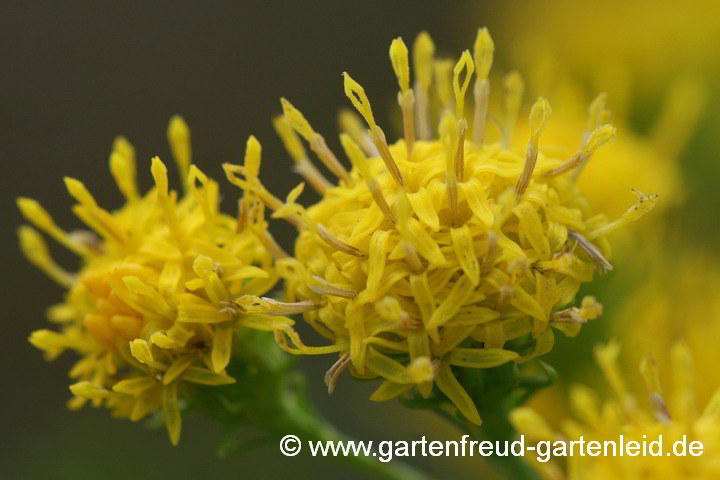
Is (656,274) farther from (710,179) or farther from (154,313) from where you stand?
(154,313)

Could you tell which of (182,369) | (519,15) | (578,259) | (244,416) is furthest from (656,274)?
(519,15)

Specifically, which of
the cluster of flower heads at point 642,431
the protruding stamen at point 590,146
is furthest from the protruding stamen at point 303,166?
the cluster of flower heads at point 642,431

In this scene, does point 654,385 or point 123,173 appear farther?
point 123,173

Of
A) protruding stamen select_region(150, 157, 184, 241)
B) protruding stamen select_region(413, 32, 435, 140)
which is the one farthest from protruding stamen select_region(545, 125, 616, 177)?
protruding stamen select_region(150, 157, 184, 241)

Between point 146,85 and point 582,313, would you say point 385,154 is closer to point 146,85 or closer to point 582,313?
point 582,313

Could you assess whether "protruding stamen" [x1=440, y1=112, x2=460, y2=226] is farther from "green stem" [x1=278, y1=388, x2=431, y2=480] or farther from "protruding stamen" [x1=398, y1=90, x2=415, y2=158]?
"green stem" [x1=278, y1=388, x2=431, y2=480]

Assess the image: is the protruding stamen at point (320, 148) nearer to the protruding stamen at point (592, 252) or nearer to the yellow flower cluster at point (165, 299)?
the yellow flower cluster at point (165, 299)

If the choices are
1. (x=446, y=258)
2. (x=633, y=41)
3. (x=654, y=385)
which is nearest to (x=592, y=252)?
(x=446, y=258)
